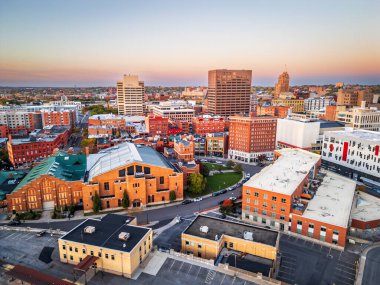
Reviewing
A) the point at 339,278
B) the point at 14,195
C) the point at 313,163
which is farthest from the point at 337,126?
the point at 14,195

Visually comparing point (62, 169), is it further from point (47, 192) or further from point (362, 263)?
point (362, 263)

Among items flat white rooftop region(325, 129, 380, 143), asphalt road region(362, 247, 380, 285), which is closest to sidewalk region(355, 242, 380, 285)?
asphalt road region(362, 247, 380, 285)

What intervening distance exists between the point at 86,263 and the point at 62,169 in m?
45.2

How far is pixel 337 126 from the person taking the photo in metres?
136

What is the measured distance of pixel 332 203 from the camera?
66.4 m

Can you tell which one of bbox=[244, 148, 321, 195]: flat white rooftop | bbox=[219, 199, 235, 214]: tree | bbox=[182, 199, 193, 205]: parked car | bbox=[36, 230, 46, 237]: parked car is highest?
bbox=[244, 148, 321, 195]: flat white rooftop

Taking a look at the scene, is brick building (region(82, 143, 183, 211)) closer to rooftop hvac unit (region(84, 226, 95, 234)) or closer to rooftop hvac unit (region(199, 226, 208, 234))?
rooftop hvac unit (region(84, 226, 95, 234))

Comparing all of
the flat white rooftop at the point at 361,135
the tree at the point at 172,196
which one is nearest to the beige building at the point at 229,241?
the tree at the point at 172,196

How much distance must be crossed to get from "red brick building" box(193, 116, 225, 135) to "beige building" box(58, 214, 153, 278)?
111 meters

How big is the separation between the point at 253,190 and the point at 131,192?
31.5 metres

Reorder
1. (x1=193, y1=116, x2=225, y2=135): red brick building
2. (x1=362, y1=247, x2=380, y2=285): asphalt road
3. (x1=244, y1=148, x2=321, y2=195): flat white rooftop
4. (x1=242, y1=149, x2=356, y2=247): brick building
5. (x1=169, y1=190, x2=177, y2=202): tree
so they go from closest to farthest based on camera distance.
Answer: (x1=362, y1=247, x2=380, y2=285): asphalt road < (x1=242, y1=149, x2=356, y2=247): brick building < (x1=244, y1=148, x2=321, y2=195): flat white rooftop < (x1=169, y1=190, x2=177, y2=202): tree < (x1=193, y1=116, x2=225, y2=135): red brick building

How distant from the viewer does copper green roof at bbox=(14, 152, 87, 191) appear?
7531cm

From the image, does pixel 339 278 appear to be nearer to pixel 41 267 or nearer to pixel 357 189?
pixel 357 189

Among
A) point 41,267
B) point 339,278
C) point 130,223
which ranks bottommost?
point 339,278
